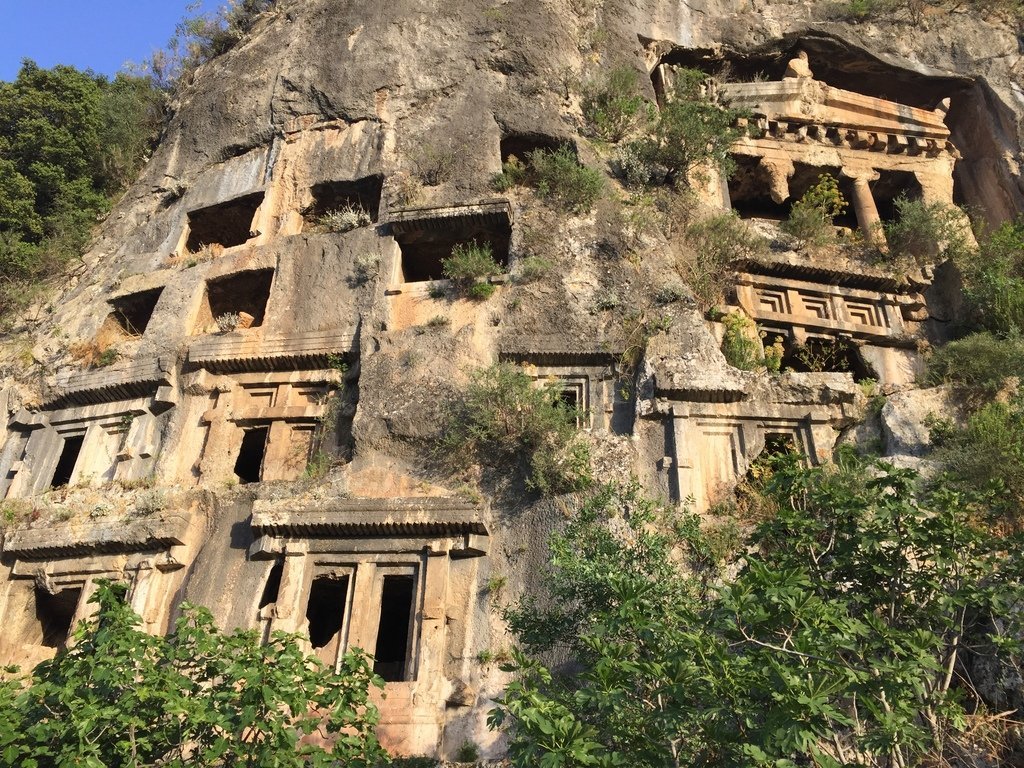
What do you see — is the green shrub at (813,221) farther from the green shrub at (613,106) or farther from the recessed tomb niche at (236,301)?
the recessed tomb niche at (236,301)

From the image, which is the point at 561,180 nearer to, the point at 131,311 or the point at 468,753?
the point at 131,311

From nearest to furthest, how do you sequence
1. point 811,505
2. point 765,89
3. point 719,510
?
point 811,505, point 719,510, point 765,89

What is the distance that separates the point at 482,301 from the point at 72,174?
1198 centimetres

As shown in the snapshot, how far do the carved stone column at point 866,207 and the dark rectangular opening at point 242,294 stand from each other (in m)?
11.1

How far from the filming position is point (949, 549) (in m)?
6.52

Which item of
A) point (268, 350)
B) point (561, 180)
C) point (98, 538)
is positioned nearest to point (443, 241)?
point (561, 180)

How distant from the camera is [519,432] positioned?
1122cm

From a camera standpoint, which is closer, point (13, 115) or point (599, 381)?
point (599, 381)

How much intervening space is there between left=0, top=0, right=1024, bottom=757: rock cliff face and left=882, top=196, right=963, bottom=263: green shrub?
1.42ft

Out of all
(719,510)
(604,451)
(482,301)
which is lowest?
(719,510)

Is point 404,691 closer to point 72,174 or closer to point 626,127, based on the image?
point 626,127

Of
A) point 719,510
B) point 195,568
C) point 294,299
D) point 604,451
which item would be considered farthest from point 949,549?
point 294,299

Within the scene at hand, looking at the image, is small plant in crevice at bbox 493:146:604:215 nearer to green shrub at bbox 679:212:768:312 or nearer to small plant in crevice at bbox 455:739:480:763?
green shrub at bbox 679:212:768:312

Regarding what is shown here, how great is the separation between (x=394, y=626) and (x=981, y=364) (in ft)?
30.6
